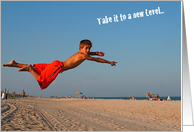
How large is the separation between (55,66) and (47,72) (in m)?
0.21

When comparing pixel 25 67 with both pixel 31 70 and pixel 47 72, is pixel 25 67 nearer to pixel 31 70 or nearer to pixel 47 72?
pixel 31 70

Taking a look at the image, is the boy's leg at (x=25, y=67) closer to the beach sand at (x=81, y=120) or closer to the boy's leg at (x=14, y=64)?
the boy's leg at (x=14, y=64)

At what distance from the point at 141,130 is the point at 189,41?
13.9 ft

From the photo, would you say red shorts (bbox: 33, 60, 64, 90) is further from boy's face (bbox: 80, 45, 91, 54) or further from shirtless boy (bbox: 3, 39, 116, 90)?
boy's face (bbox: 80, 45, 91, 54)

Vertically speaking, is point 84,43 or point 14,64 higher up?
point 84,43

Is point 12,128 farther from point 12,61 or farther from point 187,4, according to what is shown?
point 187,4

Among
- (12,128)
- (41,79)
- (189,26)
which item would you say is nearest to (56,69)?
(41,79)

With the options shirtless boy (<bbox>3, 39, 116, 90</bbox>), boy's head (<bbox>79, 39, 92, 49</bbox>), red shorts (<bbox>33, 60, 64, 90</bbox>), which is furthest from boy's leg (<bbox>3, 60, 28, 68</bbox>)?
boy's head (<bbox>79, 39, 92, 49</bbox>)

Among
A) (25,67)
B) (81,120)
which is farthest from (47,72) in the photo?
(81,120)

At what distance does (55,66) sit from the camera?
3.66m

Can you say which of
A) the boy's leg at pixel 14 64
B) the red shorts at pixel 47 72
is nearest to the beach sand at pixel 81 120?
the red shorts at pixel 47 72

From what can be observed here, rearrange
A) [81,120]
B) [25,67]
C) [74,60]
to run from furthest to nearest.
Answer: [81,120] < [74,60] < [25,67]

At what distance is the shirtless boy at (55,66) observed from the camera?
3.48 metres

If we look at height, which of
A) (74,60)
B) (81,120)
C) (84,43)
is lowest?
(81,120)
